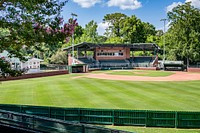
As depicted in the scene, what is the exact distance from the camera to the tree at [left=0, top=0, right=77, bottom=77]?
35.6 feet

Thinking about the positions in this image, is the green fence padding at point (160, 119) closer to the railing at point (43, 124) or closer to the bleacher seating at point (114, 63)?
the railing at point (43, 124)

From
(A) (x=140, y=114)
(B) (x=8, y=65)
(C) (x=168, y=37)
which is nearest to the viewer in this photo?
(B) (x=8, y=65)

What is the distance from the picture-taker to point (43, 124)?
1330 centimetres

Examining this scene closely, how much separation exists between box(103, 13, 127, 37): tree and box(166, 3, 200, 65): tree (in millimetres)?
30849

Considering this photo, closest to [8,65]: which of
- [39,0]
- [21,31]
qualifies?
[21,31]

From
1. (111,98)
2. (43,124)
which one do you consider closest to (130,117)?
(43,124)

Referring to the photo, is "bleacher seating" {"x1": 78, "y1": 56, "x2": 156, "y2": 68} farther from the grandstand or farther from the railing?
the railing

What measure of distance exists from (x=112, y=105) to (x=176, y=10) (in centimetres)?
5359

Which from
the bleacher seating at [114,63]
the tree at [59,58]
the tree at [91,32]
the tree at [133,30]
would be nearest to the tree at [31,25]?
the bleacher seating at [114,63]

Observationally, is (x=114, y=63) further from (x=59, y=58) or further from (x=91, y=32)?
(x=91, y=32)

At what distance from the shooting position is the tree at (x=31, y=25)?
1085cm

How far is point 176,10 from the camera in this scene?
69125mm

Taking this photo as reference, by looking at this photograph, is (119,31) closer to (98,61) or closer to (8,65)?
(98,61)

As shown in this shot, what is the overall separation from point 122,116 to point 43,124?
7065mm
